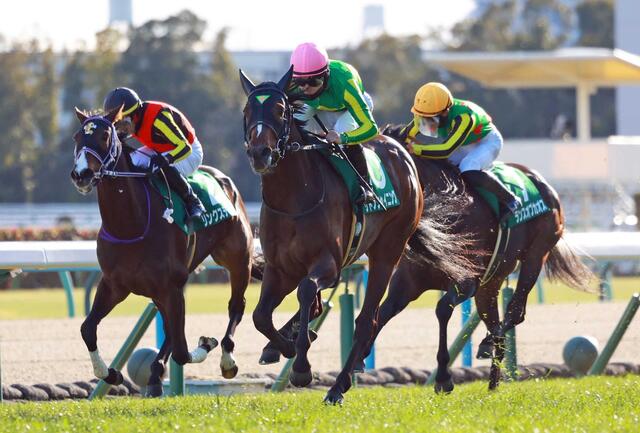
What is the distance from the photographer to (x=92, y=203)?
4109cm

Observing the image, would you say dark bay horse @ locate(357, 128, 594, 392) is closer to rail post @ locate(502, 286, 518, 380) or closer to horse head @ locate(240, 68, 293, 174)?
rail post @ locate(502, 286, 518, 380)

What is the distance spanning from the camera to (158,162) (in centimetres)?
767

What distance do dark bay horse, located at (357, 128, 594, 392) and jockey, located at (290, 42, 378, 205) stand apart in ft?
3.10


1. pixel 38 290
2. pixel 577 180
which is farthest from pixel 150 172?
pixel 577 180

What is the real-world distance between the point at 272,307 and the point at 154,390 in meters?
1.31

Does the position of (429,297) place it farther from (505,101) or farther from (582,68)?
(505,101)

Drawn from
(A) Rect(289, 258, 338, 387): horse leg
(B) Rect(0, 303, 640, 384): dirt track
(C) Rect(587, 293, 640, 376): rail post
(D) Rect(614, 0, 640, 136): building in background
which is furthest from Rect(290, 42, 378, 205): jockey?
(D) Rect(614, 0, 640, 136): building in background

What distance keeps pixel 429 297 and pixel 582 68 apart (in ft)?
53.0

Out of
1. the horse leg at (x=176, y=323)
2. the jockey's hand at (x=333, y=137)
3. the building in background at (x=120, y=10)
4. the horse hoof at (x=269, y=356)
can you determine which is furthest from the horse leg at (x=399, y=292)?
the building in background at (x=120, y=10)

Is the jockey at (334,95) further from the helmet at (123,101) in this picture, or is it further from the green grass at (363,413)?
the green grass at (363,413)

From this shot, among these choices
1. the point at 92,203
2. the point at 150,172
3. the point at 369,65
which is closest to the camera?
the point at 150,172

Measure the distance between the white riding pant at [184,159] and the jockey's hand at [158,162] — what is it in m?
0.03

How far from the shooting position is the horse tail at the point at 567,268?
9398 millimetres

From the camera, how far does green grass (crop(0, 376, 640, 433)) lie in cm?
550
